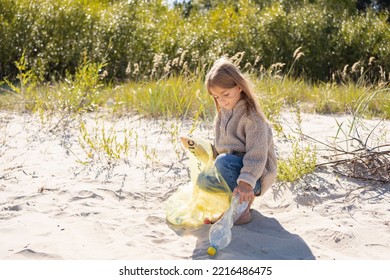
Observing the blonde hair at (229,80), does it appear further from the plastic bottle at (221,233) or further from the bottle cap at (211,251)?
the bottle cap at (211,251)

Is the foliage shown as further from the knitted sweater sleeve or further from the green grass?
the knitted sweater sleeve

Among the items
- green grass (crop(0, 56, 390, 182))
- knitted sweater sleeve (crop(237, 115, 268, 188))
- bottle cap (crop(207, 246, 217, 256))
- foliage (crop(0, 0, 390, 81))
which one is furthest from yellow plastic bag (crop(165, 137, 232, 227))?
foliage (crop(0, 0, 390, 81))

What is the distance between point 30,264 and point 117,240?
1.61 ft

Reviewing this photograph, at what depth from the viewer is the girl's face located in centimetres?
331

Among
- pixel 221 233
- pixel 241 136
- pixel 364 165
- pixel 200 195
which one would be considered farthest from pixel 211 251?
pixel 364 165

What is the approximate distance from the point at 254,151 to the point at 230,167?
167 mm

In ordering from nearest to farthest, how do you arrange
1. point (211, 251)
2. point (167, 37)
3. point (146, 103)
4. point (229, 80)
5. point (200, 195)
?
point (211, 251) < point (229, 80) < point (200, 195) < point (146, 103) < point (167, 37)

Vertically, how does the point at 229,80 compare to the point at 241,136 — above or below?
above

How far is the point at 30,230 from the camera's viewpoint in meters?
3.26

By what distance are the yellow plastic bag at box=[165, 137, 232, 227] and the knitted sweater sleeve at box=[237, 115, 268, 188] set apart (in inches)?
6.0

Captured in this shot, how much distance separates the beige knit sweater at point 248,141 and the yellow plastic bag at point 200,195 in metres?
0.13

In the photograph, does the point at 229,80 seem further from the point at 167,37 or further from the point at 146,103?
the point at 167,37

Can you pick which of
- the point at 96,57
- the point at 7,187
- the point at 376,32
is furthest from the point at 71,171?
the point at 376,32

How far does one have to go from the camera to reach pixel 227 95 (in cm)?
334
